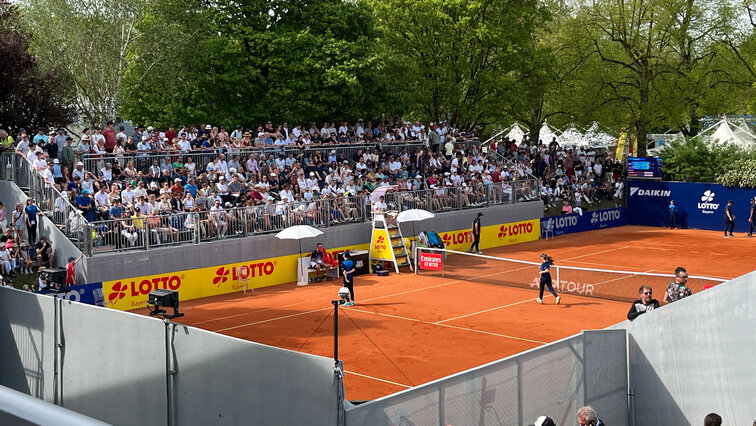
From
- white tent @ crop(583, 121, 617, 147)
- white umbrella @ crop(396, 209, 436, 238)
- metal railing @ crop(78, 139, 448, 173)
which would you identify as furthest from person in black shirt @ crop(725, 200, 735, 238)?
white tent @ crop(583, 121, 617, 147)

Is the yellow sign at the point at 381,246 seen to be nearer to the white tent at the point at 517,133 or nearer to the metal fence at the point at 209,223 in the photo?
the metal fence at the point at 209,223

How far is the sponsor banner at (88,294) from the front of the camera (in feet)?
82.6

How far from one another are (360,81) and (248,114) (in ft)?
19.8

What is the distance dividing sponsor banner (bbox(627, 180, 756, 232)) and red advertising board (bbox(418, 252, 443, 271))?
65.6ft

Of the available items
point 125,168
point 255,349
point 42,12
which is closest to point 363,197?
point 125,168

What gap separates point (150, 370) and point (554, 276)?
19.3 meters

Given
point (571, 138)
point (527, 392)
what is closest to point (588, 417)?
point (527, 392)

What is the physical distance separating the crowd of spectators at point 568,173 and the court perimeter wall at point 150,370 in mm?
34458

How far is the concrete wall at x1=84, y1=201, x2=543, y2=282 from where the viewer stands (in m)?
26.7

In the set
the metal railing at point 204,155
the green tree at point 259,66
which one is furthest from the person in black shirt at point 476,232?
the green tree at point 259,66

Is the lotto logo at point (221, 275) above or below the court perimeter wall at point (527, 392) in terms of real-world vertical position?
below

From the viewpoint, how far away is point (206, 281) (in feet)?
97.5

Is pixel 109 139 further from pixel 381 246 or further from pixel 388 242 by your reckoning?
pixel 388 242

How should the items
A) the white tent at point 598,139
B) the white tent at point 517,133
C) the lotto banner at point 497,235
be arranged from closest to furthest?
the lotto banner at point 497,235, the white tent at point 598,139, the white tent at point 517,133
